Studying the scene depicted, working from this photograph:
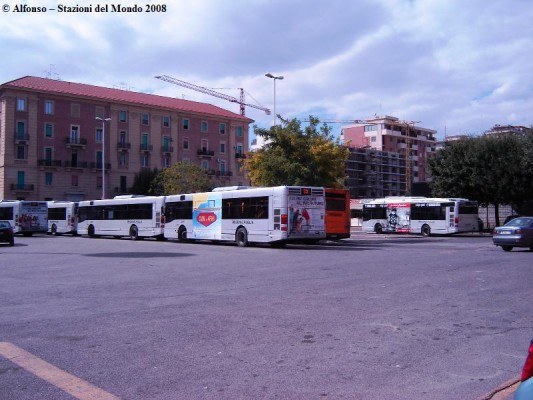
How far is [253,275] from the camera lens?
15.0 meters

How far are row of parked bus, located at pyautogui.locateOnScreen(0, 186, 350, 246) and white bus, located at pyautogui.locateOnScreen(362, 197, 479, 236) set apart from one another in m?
12.9

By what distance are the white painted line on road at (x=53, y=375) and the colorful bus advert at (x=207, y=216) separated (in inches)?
910

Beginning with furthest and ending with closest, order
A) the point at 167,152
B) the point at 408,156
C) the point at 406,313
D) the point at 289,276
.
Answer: the point at 408,156
the point at 167,152
the point at 289,276
the point at 406,313

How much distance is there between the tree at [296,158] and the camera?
36.5 meters

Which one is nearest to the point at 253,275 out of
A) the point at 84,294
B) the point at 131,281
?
the point at 131,281

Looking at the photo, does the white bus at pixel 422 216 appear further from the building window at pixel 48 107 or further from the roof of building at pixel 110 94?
the building window at pixel 48 107

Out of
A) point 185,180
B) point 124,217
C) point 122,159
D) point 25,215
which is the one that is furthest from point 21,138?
point 124,217

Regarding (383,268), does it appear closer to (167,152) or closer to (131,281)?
(131,281)

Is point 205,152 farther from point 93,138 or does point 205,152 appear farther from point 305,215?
point 305,215

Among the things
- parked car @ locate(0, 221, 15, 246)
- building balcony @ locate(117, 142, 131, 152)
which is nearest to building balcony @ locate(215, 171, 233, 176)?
building balcony @ locate(117, 142, 131, 152)

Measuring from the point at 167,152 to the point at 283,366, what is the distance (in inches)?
2949

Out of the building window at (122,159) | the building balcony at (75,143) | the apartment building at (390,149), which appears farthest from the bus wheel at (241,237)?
the apartment building at (390,149)

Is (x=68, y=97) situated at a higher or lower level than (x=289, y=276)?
higher

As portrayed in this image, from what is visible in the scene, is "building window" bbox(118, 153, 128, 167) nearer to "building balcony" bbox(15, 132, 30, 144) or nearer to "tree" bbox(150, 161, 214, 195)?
"building balcony" bbox(15, 132, 30, 144)
